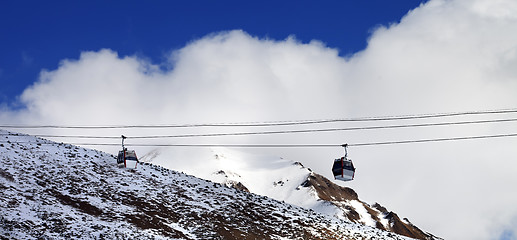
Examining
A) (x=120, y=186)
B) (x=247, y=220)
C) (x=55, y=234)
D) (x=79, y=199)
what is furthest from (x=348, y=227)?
(x=55, y=234)

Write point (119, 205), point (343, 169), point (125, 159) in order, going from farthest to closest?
Answer: 1. point (119, 205)
2. point (125, 159)
3. point (343, 169)

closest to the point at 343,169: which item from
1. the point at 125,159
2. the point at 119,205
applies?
the point at 125,159

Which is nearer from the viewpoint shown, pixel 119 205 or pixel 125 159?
pixel 125 159

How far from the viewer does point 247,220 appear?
53.6 metres

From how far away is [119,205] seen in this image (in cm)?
4931

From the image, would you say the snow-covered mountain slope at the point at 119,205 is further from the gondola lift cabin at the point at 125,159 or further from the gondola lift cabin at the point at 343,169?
the gondola lift cabin at the point at 343,169

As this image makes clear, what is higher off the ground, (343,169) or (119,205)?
(119,205)

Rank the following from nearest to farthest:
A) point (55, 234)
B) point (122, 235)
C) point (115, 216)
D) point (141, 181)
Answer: point (55, 234) → point (122, 235) → point (115, 216) → point (141, 181)

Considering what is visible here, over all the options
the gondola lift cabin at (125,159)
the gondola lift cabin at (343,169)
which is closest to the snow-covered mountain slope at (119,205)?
the gondola lift cabin at (125,159)

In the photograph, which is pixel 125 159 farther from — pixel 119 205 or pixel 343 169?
pixel 343 169

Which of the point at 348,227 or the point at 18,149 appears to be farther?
the point at 348,227

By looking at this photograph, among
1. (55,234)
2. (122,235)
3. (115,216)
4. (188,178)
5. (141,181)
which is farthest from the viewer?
(188,178)

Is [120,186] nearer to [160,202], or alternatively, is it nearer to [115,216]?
[160,202]

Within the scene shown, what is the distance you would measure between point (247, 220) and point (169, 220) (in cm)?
816
